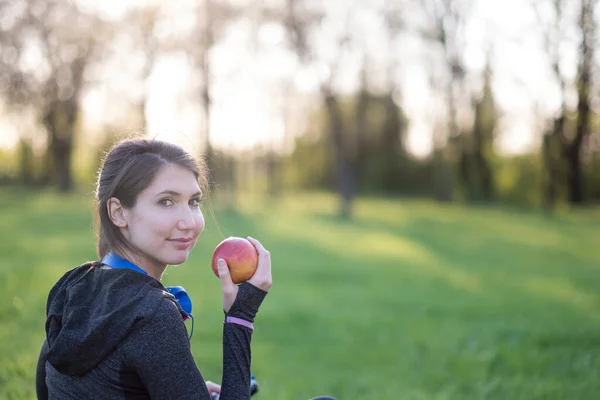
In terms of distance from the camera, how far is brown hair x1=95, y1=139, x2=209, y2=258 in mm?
2455

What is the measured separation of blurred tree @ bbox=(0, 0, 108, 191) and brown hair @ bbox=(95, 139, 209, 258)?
3816 cm

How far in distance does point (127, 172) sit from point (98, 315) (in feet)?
1.82

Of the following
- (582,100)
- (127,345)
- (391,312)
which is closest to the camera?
(127,345)

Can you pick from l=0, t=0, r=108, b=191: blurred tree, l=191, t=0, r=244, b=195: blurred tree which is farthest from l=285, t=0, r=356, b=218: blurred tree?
l=0, t=0, r=108, b=191: blurred tree

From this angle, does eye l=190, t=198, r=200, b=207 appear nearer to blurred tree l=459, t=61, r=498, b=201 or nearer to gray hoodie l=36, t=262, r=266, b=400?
gray hoodie l=36, t=262, r=266, b=400

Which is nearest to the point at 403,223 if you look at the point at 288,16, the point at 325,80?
the point at 325,80

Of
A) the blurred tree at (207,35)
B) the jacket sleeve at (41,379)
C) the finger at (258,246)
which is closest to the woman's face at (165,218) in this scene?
the finger at (258,246)

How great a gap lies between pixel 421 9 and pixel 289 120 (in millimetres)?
20602

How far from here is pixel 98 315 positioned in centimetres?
218

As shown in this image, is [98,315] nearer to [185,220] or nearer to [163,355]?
[163,355]

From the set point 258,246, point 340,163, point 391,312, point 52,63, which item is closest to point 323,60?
point 340,163

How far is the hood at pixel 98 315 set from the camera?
7.02ft

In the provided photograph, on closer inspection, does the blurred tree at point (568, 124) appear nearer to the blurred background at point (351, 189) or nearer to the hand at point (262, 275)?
the blurred background at point (351, 189)

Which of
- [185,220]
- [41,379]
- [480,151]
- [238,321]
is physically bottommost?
[41,379]
